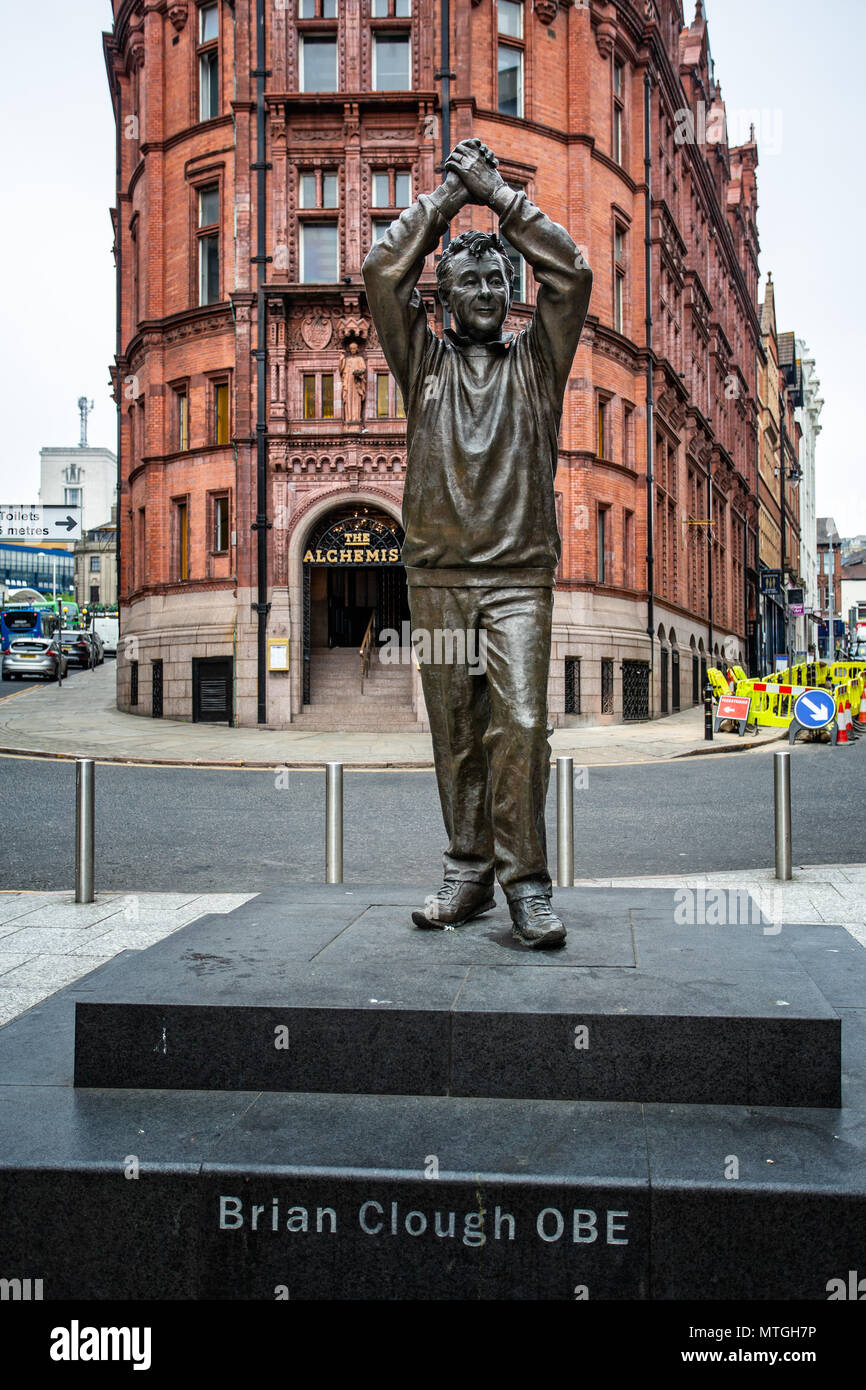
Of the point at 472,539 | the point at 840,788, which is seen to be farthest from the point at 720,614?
the point at 472,539

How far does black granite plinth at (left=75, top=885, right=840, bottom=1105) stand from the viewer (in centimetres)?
320

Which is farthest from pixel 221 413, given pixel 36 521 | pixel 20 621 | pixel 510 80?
pixel 20 621

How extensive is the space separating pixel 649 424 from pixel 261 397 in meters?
11.4

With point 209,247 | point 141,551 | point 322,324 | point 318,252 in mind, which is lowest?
point 141,551

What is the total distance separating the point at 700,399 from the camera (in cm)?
4303

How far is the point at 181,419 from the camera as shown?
92.8 ft

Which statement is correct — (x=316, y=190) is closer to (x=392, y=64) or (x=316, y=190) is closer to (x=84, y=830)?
(x=392, y=64)

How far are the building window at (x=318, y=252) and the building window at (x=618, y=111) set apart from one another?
875cm

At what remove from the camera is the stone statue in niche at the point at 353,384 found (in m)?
25.5

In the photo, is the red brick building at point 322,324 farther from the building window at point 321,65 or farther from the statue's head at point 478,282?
the statue's head at point 478,282

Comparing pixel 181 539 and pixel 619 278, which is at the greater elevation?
pixel 619 278

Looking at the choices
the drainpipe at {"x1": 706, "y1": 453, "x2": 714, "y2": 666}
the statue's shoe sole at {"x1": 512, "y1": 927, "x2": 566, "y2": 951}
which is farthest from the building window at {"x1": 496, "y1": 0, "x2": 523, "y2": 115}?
the statue's shoe sole at {"x1": 512, "y1": 927, "x2": 566, "y2": 951}

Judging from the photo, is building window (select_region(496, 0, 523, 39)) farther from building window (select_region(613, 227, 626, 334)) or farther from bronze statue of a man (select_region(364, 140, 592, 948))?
bronze statue of a man (select_region(364, 140, 592, 948))

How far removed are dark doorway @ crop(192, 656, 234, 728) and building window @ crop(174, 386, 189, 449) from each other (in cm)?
569
